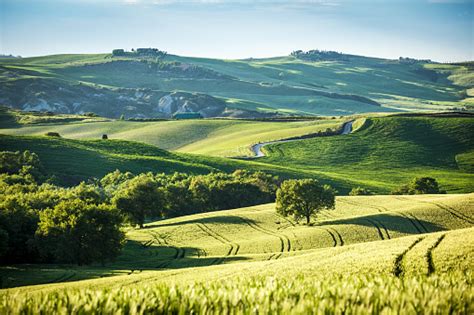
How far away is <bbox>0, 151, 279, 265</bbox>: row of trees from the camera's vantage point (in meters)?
65.6

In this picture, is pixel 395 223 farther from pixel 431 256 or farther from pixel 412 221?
pixel 431 256

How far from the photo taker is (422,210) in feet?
259

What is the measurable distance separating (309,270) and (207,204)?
88060mm

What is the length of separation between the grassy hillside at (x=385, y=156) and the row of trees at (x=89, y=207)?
4445cm

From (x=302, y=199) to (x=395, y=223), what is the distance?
16701mm

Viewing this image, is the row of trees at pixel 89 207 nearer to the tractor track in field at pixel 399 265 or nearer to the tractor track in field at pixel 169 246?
the tractor track in field at pixel 169 246

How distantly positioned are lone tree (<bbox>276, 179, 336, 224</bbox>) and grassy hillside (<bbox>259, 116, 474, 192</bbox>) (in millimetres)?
68172

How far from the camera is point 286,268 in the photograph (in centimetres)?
3050

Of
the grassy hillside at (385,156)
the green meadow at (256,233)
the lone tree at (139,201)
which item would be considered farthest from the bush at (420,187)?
the lone tree at (139,201)

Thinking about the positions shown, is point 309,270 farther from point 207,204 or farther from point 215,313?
point 207,204

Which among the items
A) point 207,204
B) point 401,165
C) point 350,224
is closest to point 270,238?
point 350,224

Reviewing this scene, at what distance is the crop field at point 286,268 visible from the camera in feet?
38.8

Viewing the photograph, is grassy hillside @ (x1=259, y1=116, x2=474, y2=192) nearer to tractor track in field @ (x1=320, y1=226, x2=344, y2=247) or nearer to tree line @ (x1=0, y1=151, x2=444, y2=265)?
tree line @ (x1=0, y1=151, x2=444, y2=265)

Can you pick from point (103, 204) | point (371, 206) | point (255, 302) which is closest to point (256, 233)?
point (103, 204)
